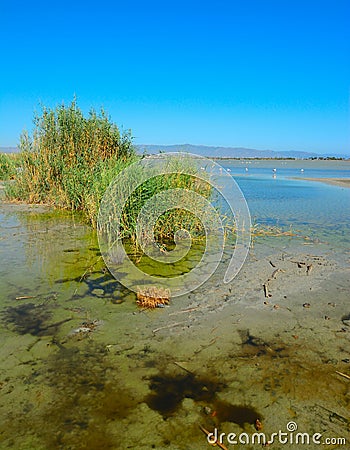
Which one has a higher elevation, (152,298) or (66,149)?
(66,149)

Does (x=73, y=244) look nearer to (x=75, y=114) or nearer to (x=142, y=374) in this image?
(x=142, y=374)

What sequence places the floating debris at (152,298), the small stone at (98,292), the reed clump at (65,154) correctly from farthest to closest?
the reed clump at (65,154)
the small stone at (98,292)
the floating debris at (152,298)

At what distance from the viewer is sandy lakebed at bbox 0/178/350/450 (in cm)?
250

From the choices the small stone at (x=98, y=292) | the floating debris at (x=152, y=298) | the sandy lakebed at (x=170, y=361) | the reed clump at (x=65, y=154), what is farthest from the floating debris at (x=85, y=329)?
the reed clump at (x=65, y=154)

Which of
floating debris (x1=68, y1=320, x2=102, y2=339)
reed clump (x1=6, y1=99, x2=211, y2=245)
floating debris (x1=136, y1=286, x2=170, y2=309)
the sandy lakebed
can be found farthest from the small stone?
reed clump (x1=6, y1=99, x2=211, y2=245)

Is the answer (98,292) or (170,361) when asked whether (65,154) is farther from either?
(170,361)

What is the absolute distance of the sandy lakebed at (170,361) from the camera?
2.50m

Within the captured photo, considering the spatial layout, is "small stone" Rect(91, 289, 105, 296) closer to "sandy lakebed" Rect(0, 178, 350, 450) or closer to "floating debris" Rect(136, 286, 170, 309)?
"sandy lakebed" Rect(0, 178, 350, 450)

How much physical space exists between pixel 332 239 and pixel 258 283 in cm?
369

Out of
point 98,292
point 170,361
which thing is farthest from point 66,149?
point 170,361

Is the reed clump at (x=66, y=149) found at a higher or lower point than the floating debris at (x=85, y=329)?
higher

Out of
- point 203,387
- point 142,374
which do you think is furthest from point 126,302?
point 203,387

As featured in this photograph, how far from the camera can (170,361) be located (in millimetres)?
3273

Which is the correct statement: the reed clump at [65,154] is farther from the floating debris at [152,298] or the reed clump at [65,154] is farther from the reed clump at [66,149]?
the floating debris at [152,298]
